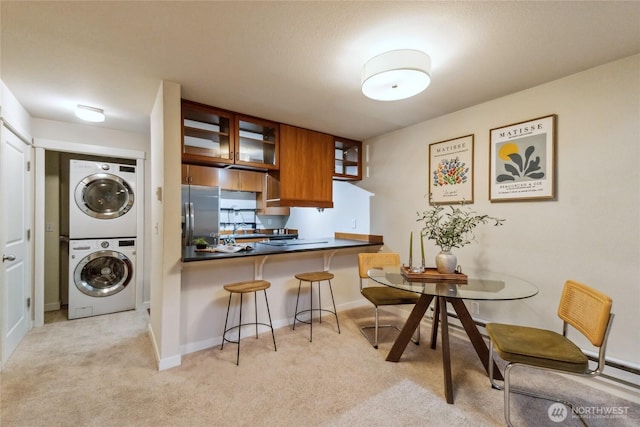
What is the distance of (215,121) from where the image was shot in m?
2.90

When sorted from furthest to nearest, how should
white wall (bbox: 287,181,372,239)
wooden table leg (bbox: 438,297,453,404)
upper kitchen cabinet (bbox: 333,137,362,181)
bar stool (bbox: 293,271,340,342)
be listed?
1. white wall (bbox: 287,181,372,239)
2. upper kitchen cabinet (bbox: 333,137,362,181)
3. bar stool (bbox: 293,271,340,342)
4. wooden table leg (bbox: 438,297,453,404)

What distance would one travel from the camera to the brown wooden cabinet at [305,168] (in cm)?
319

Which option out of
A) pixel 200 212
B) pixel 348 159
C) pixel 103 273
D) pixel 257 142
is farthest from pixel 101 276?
pixel 348 159

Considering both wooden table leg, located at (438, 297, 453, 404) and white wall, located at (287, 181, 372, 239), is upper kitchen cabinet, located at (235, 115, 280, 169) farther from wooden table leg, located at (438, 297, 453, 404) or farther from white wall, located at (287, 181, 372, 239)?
wooden table leg, located at (438, 297, 453, 404)

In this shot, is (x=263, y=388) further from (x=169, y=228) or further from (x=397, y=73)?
(x=397, y=73)

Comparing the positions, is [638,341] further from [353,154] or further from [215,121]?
[215,121]

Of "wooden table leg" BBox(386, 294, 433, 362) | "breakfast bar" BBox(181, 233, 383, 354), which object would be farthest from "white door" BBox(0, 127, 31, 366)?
"wooden table leg" BBox(386, 294, 433, 362)

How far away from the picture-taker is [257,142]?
123 inches

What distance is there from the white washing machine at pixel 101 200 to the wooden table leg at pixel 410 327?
3.55 m

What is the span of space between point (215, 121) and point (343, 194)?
2.24 metres

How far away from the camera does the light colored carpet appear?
1.68m

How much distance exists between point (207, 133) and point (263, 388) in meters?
2.37

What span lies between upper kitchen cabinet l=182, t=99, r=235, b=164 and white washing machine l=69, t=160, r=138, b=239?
4.30ft

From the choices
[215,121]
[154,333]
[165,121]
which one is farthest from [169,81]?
[154,333]
